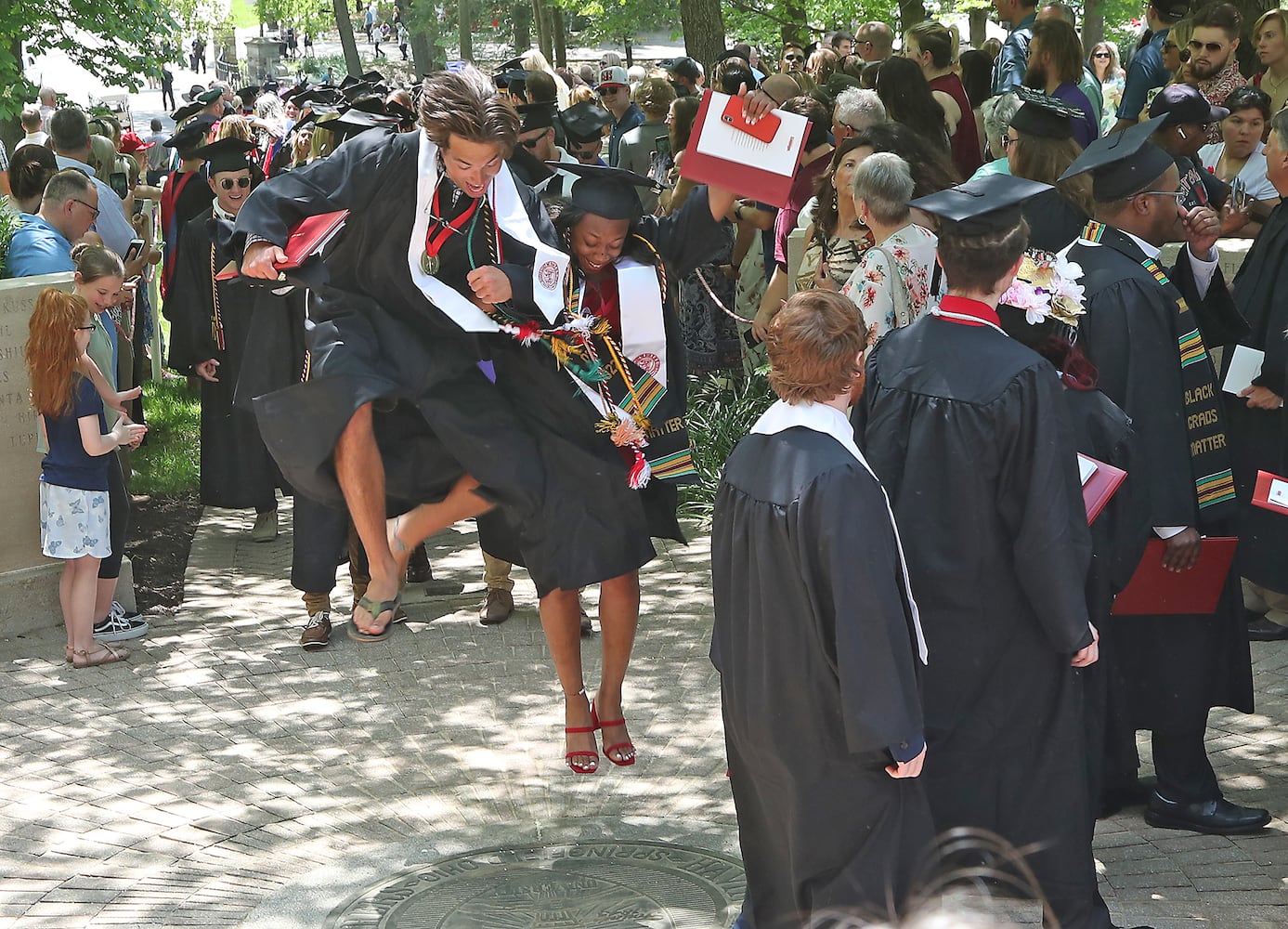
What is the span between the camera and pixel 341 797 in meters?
5.63

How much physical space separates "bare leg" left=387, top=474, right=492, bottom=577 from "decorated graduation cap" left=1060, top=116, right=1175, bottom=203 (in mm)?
2130

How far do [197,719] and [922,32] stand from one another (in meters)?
6.28

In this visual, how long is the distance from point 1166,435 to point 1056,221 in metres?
1.13

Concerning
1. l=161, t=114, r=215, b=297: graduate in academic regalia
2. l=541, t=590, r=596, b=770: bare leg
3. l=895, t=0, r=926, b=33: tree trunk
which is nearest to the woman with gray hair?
l=541, t=590, r=596, b=770: bare leg

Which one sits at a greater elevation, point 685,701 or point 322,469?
point 322,469

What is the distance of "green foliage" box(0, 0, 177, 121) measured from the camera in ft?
39.4

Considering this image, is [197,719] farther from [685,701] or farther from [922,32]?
[922,32]

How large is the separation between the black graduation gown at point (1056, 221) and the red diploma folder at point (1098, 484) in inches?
57.0

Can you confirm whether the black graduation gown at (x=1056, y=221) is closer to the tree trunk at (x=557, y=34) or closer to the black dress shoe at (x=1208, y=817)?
the black dress shoe at (x=1208, y=817)

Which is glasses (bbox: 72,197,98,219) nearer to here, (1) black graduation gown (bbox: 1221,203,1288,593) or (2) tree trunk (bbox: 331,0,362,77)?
(1) black graduation gown (bbox: 1221,203,1288,593)

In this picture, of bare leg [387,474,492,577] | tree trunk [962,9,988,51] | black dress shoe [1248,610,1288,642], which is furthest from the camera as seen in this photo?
tree trunk [962,9,988,51]

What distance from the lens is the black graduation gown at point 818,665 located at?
11.9 ft

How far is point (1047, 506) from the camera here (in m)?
3.83

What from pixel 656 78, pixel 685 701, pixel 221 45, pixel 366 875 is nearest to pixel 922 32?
pixel 656 78
